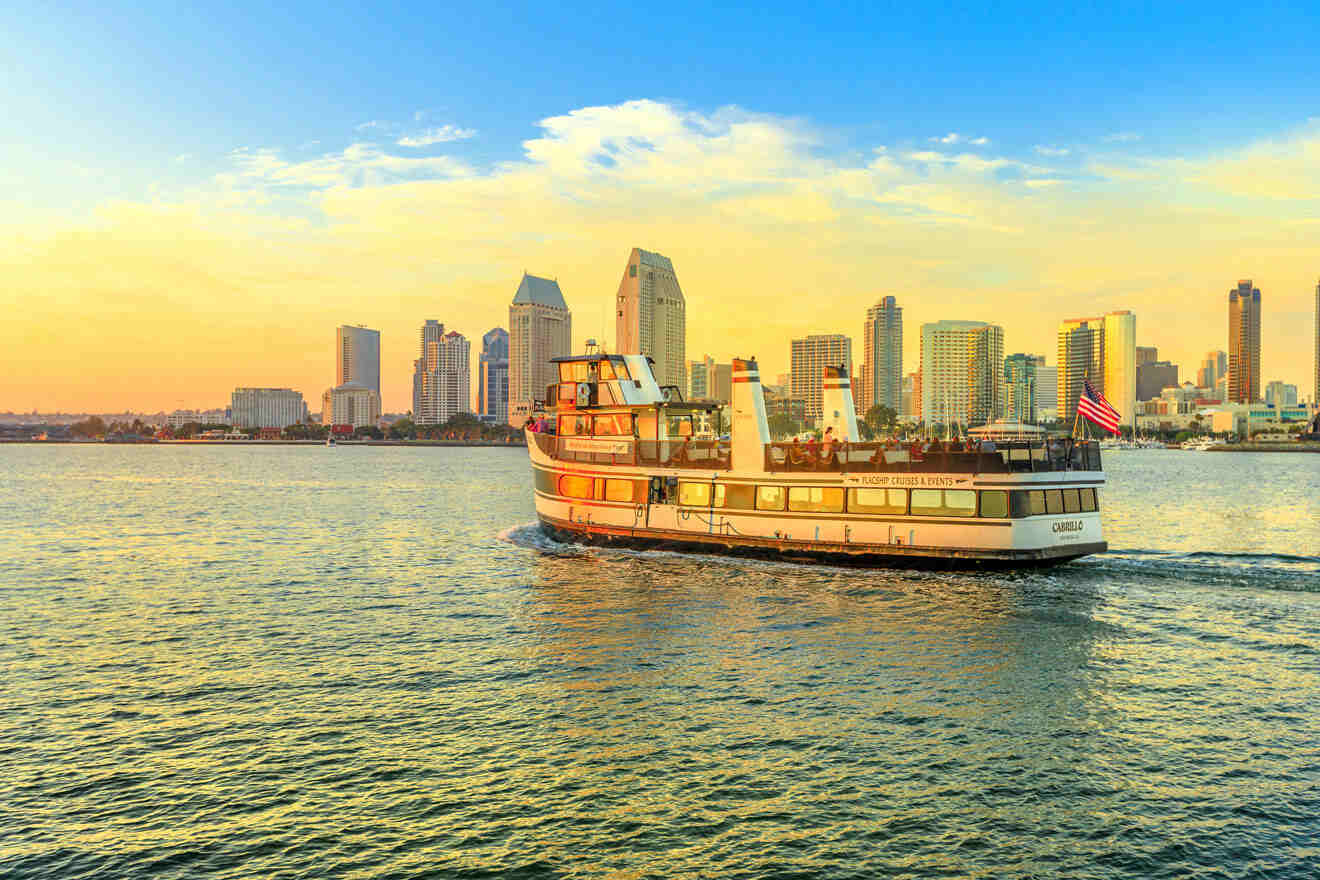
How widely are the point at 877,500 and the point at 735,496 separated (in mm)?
7351

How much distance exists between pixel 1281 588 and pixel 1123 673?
17.7 meters

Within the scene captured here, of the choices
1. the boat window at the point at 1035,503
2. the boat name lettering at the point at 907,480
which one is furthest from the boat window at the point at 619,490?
the boat window at the point at 1035,503

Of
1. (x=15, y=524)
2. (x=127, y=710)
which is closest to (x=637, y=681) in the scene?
(x=127, y=710)

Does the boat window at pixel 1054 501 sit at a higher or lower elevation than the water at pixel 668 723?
higher

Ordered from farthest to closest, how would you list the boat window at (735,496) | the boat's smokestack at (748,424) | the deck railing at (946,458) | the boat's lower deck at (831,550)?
the boat window at (735,496) → the boat's smokestack at (748,424) → the boat's lower deck at (831,550) → the deck railing at (946,458)

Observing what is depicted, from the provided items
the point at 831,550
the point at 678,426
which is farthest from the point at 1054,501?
the point at 678,426

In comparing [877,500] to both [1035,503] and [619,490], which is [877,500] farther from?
[619,490]

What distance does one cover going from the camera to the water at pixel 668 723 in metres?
15.0

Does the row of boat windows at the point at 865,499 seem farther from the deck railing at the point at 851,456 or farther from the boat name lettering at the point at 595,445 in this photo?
the boat name lettering at the point at 595,445

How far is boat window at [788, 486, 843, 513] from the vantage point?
4141 centimetres

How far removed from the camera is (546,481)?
178ft

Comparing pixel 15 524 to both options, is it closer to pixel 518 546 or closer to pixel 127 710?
pixel 518 546

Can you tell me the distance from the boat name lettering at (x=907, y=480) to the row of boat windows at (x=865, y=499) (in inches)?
10.6

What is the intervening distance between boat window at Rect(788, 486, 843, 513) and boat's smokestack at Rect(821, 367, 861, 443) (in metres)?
7.72
